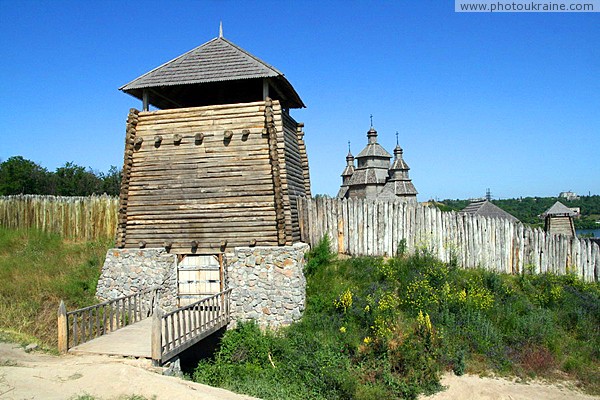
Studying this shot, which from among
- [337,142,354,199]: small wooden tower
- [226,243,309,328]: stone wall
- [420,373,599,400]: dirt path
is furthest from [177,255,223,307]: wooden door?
[337,142,354,199]: small wooden tower

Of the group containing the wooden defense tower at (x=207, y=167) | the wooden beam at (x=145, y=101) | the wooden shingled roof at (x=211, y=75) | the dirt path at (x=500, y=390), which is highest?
the wooden shingled roof at (x=211, y=75)

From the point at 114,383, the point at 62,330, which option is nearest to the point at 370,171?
the point at 62,330

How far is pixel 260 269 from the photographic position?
38.9 feet

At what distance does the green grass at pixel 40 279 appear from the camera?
11117mm

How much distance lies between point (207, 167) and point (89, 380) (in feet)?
22.0

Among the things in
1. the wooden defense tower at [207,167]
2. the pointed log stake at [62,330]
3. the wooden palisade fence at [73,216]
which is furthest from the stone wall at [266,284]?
the wooden palisade fence at [73,216]

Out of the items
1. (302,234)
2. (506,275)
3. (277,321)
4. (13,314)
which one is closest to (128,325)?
(13,314)

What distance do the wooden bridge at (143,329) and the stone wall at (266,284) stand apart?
1.43ft

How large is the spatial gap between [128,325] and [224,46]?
9157 mm

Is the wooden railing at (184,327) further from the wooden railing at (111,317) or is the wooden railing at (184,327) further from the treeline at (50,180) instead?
the treeline at (50,180)

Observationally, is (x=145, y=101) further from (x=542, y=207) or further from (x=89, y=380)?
(x=542, y=207)

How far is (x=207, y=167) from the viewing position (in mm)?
12578

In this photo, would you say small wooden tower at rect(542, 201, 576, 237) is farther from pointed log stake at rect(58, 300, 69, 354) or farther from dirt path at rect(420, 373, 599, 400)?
pointed log stake at rect(58, 300, 69, 354)

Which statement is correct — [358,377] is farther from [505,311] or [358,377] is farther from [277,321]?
[505,311]
